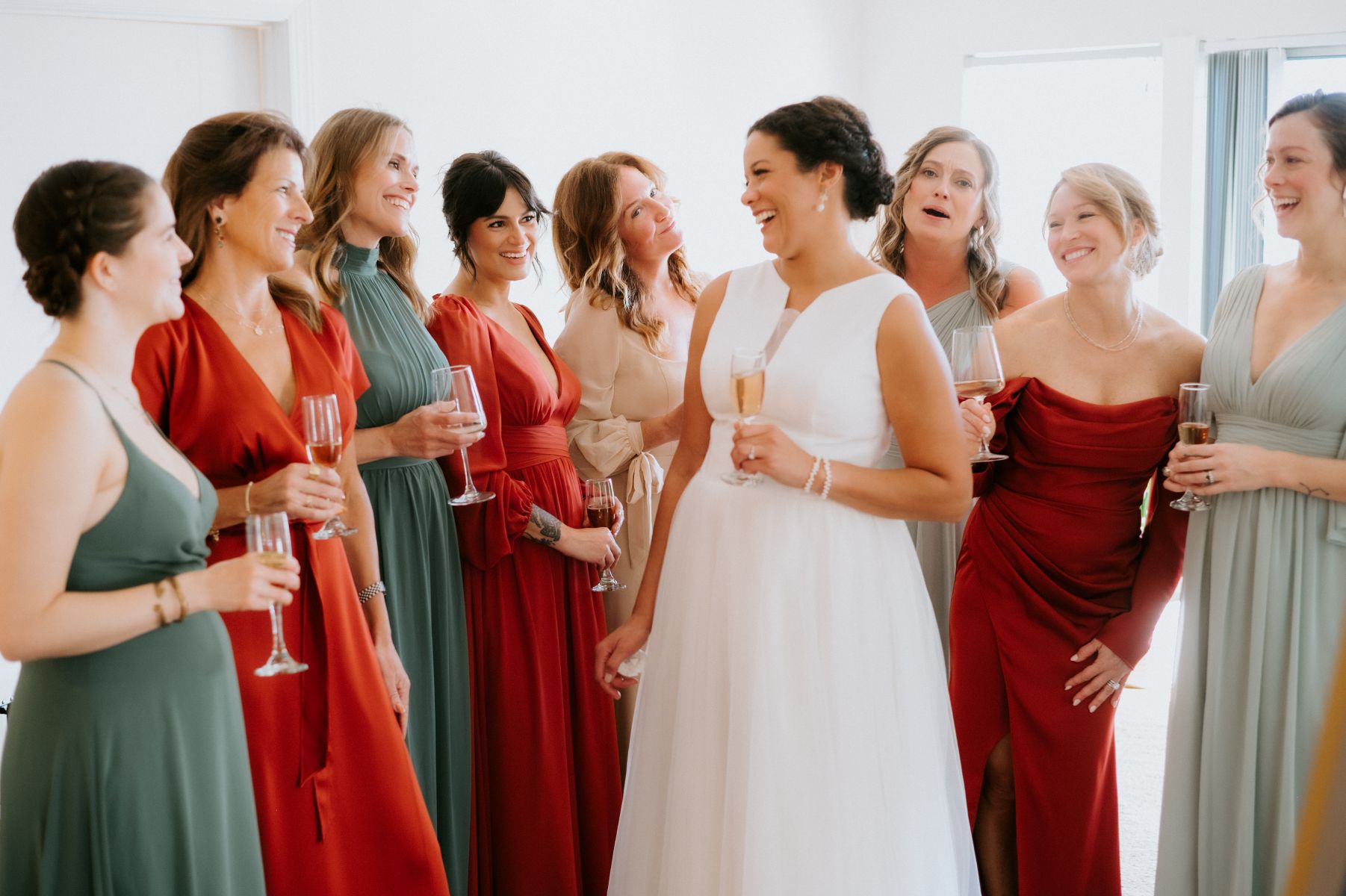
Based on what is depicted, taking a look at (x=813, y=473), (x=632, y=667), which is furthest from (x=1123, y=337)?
(x=632, y=667)

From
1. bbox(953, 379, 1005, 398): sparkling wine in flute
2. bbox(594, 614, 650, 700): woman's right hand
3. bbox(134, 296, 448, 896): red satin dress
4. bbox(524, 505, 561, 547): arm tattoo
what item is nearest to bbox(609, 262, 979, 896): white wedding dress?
bbox(594, 614, 650, 700): woman's right hand

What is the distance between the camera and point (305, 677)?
230 cm

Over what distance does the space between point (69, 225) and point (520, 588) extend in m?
1.54

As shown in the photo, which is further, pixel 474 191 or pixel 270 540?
pixel 474 191

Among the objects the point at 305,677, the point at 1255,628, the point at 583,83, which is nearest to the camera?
the point at 305,677

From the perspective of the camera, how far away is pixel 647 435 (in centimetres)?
341

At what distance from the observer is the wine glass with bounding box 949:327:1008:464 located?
8.45ft

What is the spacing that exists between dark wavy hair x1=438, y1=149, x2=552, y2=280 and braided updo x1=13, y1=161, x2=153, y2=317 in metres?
1.36

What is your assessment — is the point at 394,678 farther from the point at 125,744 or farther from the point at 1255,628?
the point at 1255,628

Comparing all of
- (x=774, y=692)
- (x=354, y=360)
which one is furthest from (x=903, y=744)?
(x=354, y=360)

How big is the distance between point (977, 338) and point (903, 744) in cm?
90

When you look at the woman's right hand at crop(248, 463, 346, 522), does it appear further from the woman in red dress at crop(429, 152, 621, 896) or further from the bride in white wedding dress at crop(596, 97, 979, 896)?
the woman in red dress at crop(429, 152, 621, 896)

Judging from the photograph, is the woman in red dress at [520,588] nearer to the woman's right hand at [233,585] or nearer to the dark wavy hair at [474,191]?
the dark wavy hair at [474,191]

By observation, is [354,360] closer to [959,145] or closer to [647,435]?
[647,435]
